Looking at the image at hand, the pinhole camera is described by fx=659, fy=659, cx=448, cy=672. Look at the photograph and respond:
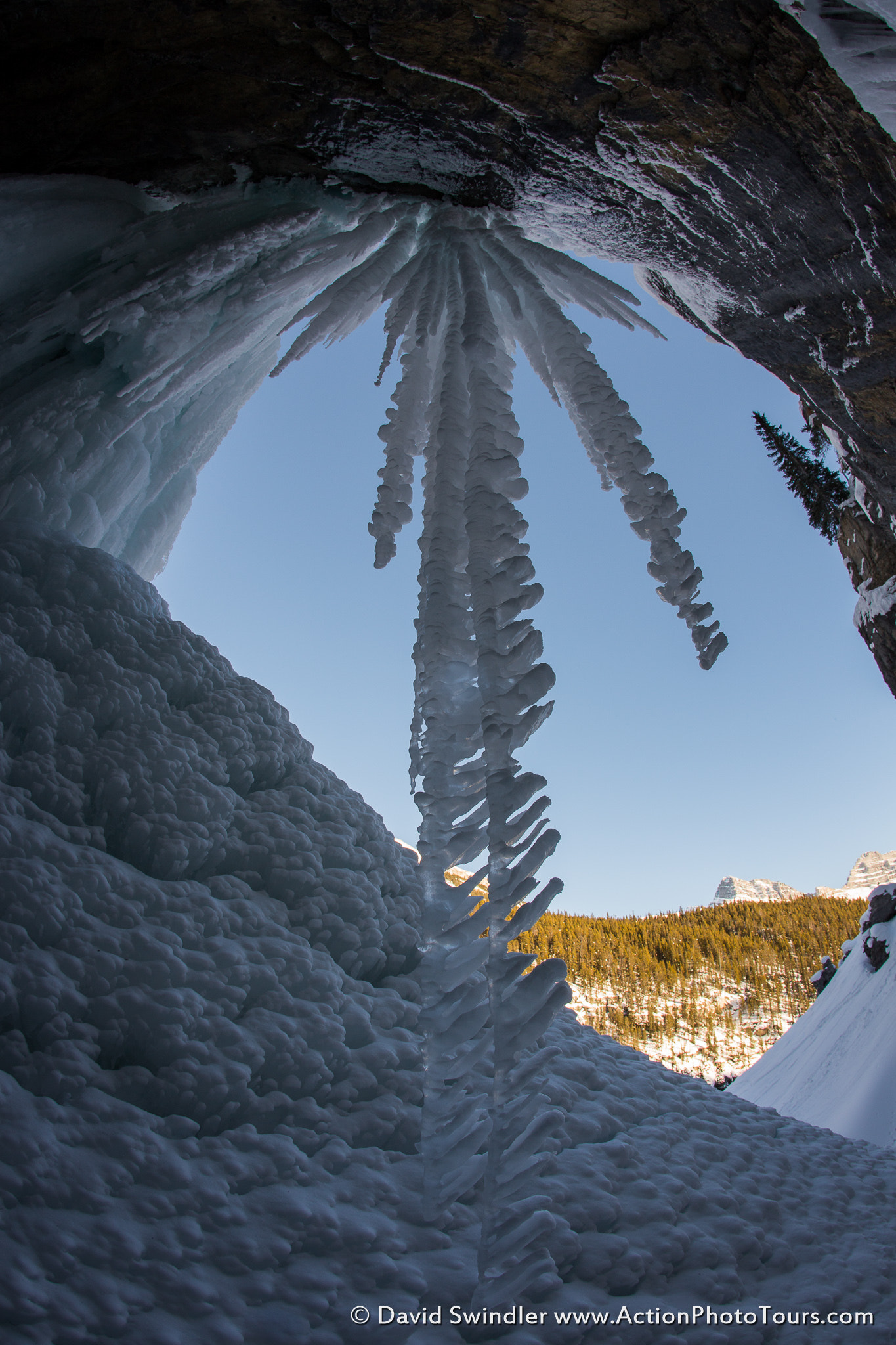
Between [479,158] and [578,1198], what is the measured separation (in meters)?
2.40

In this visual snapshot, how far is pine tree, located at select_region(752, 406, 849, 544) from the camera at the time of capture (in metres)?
6.50

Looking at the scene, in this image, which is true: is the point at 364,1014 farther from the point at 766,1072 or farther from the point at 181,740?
the point at 766,1072

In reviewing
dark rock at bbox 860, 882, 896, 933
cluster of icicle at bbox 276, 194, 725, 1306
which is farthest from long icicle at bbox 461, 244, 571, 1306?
dark rock at bbox 860, 882, 896, 933

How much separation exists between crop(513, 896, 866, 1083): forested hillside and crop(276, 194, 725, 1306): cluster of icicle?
18.4 feet

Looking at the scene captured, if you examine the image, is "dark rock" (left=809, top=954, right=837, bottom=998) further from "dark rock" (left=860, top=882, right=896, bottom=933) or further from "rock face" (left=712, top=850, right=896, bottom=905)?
"rock face" (left=712, top=850, right=896, bottom=905)

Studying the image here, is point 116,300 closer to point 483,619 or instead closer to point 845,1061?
point 483,619

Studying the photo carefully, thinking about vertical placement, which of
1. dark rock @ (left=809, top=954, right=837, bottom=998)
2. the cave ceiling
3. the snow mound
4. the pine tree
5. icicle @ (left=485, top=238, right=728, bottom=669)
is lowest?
dark rock @ (left=809, top=954, right=837, bottom=998)

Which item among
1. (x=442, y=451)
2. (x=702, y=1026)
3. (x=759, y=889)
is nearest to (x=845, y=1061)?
(x=702, y=1026)

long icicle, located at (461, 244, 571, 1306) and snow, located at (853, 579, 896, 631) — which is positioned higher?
snow, located at (853, 579, 896, 631)

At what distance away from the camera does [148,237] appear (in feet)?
6.06

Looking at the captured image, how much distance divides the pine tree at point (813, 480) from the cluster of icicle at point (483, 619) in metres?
5.58

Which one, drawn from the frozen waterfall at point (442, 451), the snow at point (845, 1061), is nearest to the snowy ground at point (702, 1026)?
the snow at point (845, 1061)

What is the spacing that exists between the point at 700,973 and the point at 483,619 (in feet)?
24.7

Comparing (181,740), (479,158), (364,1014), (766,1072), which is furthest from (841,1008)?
(479,158)
